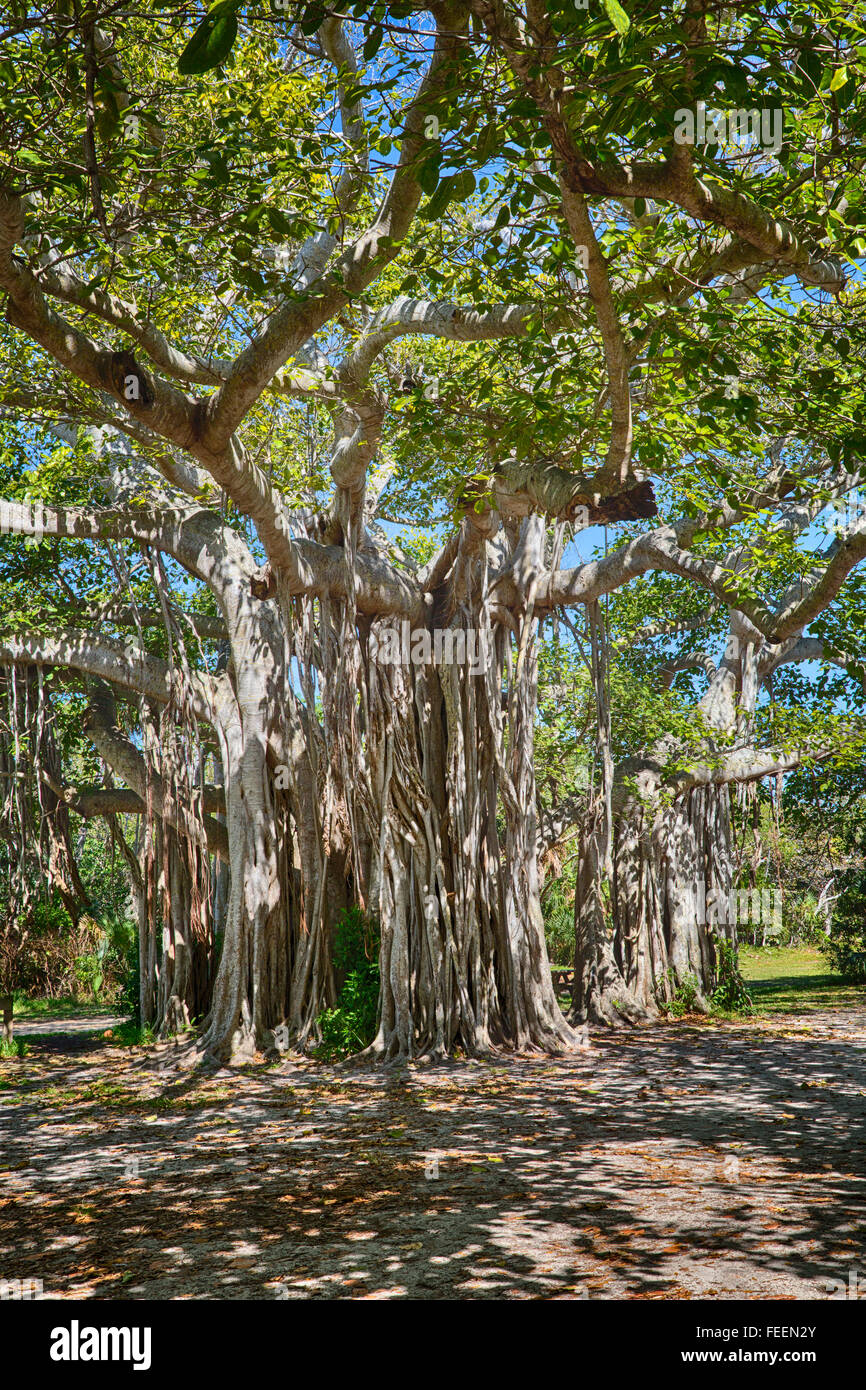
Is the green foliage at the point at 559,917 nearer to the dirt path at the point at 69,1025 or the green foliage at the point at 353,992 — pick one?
the dirt path at the point at 69,1025

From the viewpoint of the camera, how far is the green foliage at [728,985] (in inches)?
420

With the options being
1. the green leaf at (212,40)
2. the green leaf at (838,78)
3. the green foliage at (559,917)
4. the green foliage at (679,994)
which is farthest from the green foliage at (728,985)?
the green leaf at (212,40)

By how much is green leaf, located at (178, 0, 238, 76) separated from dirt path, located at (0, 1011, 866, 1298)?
3.24 m

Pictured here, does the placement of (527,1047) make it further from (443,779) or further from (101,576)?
(101,576)

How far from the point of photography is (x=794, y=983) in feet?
49.2

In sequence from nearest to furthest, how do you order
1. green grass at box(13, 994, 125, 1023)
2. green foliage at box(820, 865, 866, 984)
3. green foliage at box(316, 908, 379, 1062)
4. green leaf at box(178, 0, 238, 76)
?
green leaf at box(178, 0, 238, 76)
green foliage at box(316, 908, 379, 1062)
green grass at box(13, 994, 125, 1023)
green foliage at box(820, 865, 866, 984)

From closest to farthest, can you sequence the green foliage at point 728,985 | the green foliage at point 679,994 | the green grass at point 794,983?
the green foliage at point 679,994 < the green foliage at point 728,985 < the green grass at point 794,983

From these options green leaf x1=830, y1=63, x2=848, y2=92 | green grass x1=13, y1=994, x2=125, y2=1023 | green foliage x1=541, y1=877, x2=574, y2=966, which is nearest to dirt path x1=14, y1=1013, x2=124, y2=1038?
green grass x1=13, y1=994, x2=125, y2=1023

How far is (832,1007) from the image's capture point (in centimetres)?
1102

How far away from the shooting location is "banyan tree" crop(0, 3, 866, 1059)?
4629 millimetres

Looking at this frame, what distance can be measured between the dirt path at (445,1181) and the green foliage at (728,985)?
11.5ft

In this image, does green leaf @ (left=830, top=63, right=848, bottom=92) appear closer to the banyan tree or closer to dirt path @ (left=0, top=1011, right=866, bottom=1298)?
the banyan tree
